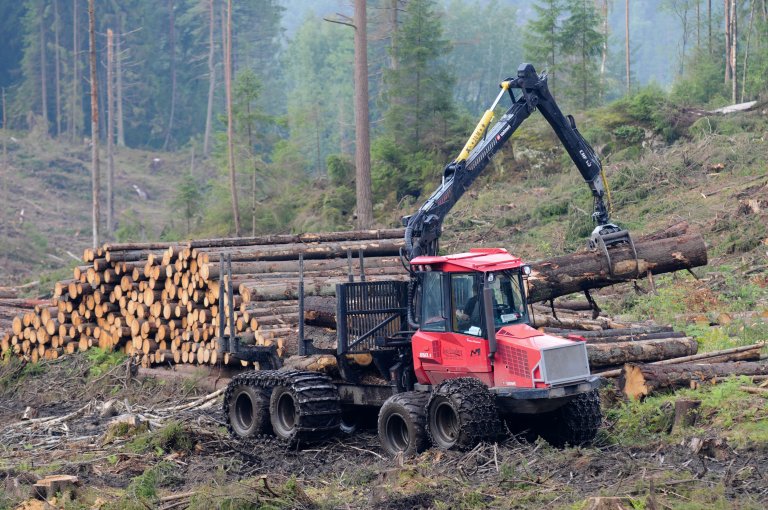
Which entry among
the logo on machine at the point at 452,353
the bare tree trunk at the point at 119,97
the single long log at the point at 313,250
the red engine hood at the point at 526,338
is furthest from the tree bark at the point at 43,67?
the red engine hood at the point at 526,338

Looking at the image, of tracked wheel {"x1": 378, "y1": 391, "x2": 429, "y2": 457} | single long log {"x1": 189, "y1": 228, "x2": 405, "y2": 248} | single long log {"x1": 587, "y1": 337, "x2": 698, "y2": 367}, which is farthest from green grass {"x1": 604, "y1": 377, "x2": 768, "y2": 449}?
single long log {"x1": 189, "y1": 228, "x2": 405, "y2": 248}

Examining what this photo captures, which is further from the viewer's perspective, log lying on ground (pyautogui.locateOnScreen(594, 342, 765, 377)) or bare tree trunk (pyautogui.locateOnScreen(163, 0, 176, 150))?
bare tree trunk (pyautogui.locateOnScreen(163, 0, 176, 150))

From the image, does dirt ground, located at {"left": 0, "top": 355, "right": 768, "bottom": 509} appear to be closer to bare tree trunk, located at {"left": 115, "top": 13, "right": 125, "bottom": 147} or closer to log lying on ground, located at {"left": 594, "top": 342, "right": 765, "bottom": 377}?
log lying on ground, located at {"left": 594, "top": 342, "right": 765, "bottom": 377}

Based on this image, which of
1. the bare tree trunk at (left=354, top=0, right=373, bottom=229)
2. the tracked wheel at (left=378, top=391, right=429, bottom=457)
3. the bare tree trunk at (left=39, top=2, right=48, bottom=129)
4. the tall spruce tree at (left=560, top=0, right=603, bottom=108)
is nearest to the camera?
the tracked wheel at (left=378, top=391, right=429, bottom=457)

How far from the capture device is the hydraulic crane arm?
13.5 m

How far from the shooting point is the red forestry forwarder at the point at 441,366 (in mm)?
10781

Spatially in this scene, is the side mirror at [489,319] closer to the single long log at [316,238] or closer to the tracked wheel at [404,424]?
the tracked wheel at [404,424]

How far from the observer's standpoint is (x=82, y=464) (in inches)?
453

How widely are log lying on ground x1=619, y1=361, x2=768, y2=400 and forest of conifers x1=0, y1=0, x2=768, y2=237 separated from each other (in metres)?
17.0

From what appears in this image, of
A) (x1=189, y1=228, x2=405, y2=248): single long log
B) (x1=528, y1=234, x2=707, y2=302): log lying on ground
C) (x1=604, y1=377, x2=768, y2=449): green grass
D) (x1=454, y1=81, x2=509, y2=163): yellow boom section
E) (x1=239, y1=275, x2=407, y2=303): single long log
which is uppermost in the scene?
(x1=454, y1=81, x2=509, y2=163): yellow boom section

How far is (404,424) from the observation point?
1164 cm

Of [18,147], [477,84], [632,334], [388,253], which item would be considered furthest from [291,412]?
[477,84]

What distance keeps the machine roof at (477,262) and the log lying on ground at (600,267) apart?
241 cm

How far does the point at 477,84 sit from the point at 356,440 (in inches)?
3477
